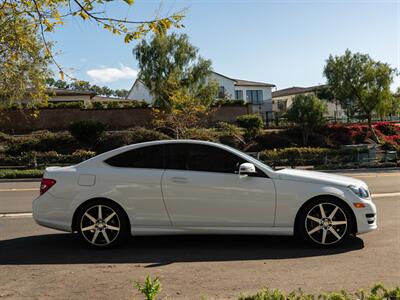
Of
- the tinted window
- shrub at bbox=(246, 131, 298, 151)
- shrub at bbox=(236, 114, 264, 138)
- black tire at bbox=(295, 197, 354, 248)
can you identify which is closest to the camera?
black tire at bbox=(295, 197, 354, 248)

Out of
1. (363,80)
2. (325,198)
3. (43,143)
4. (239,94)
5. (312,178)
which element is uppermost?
(239,94)

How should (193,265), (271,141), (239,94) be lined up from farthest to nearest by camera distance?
1. (239,94)
2. (271,141)
3. (193,265)

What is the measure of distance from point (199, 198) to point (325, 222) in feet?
5.49

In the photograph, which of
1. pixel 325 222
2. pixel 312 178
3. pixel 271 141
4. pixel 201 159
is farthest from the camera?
pixel 271 141

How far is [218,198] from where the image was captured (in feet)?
19.4

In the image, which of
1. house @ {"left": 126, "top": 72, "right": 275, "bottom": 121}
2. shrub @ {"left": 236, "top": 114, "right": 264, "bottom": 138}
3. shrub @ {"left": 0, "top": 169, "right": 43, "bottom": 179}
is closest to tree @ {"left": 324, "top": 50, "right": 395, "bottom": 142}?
shrub @ {"left": 236, "top": 114, "right": 264, "bottom": 138}

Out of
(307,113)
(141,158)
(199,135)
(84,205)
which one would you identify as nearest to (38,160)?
(199,135)

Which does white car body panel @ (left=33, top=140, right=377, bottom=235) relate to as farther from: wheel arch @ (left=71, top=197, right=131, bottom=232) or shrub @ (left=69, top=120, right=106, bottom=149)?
shrub @ (left=69, top=120, right=106, bottom=149)

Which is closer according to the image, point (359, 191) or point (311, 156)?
point (359, 191)

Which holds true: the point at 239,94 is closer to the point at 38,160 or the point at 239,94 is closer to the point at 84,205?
the point at 38,160

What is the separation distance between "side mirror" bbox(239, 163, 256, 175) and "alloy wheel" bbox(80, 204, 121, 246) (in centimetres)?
176

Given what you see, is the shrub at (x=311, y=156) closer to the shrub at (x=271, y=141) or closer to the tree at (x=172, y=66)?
the shrub at (x=271, y=141)

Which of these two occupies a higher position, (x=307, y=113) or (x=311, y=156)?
(x=307, y=113)

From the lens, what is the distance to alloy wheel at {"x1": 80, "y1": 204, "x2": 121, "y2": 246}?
236 inches
